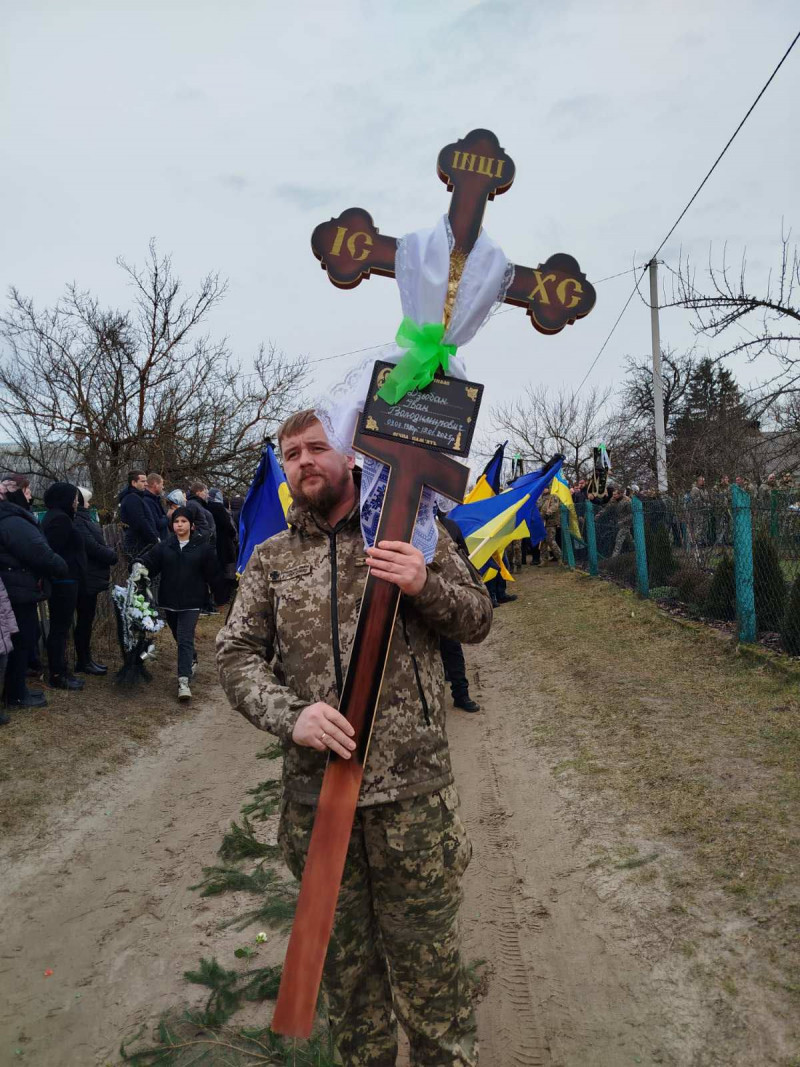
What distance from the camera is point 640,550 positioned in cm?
1208

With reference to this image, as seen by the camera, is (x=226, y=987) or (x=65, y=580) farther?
(x=65, y=580)

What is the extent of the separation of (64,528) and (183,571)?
1206 millimetres

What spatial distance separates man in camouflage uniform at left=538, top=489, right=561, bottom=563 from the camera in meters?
19.8

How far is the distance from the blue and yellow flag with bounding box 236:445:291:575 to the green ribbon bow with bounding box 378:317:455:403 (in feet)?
12.8

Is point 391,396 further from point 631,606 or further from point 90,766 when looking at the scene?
point 631,606

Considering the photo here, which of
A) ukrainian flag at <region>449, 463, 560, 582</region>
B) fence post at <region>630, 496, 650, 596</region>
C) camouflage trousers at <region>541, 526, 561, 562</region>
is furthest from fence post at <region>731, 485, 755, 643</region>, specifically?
camouflage trousers at <region>541, 526, 561, 562</region>

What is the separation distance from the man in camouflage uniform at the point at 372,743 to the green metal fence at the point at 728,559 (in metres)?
6.12

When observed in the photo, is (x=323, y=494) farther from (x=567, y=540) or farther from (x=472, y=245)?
(x=567, y=540)

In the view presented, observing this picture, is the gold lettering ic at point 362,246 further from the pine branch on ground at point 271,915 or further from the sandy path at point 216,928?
the pine branch on ground at point 271,915

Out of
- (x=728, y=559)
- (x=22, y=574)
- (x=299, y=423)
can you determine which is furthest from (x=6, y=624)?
(x=728, y=559)

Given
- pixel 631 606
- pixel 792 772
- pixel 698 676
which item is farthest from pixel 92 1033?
pixel 631 606

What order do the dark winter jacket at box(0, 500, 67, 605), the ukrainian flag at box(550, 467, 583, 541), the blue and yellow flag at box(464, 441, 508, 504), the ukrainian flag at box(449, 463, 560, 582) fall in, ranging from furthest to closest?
the ukrainian flag at box(550, 467, 583, 541) → the blue and yellow flag at box(464, 441, 508, 504) → the ukrainian flag at box(449, 463, 560, 582) → the dark winter jacket at box(0, 500, 67, 605)

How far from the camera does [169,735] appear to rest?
23.6 ft

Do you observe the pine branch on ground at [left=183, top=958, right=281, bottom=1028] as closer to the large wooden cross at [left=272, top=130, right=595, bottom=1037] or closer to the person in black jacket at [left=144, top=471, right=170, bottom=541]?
the large wooden cross at [left=272, top=130, right=595, bottom=1037]
